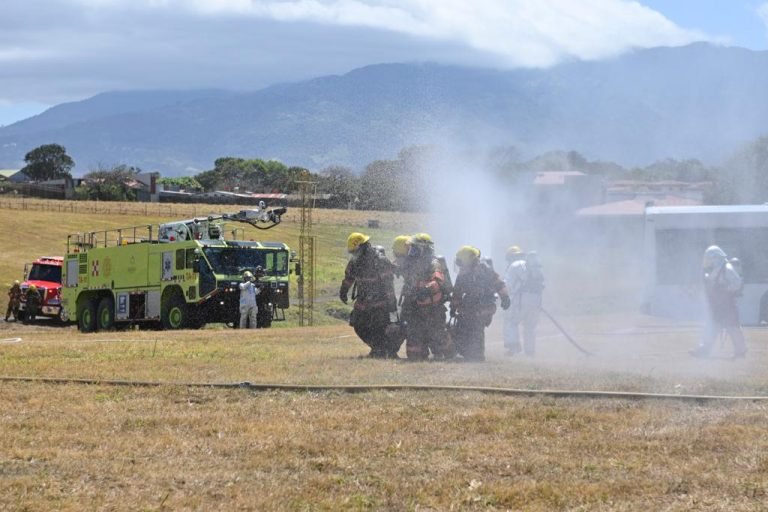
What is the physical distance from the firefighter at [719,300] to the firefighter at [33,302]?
27.5m

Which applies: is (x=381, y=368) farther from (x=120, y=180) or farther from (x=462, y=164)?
(x=120, y=180)

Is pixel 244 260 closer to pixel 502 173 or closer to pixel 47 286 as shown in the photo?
pixel 47 286

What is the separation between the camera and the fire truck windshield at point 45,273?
4165cm

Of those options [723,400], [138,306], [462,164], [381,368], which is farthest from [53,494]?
[462,164]

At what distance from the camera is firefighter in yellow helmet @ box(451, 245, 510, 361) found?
1641cm

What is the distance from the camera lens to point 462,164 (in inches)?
2307

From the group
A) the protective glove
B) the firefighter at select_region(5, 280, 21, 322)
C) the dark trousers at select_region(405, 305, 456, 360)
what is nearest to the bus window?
the dark trousers at select_region(405, 305, 456, 360)

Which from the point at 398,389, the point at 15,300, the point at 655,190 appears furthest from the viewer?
the point at 655,190

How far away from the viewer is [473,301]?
54.2 ft

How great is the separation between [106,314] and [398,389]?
23.1m

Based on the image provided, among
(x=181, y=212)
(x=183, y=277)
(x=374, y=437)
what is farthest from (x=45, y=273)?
(x=181, y=212)

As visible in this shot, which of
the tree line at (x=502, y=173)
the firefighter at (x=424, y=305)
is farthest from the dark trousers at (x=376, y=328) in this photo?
the tree line at (x=502, y=173)

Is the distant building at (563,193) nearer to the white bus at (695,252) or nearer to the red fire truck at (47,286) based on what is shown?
the red fire truck at (47,286)

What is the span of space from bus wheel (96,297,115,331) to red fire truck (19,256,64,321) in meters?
6.15
